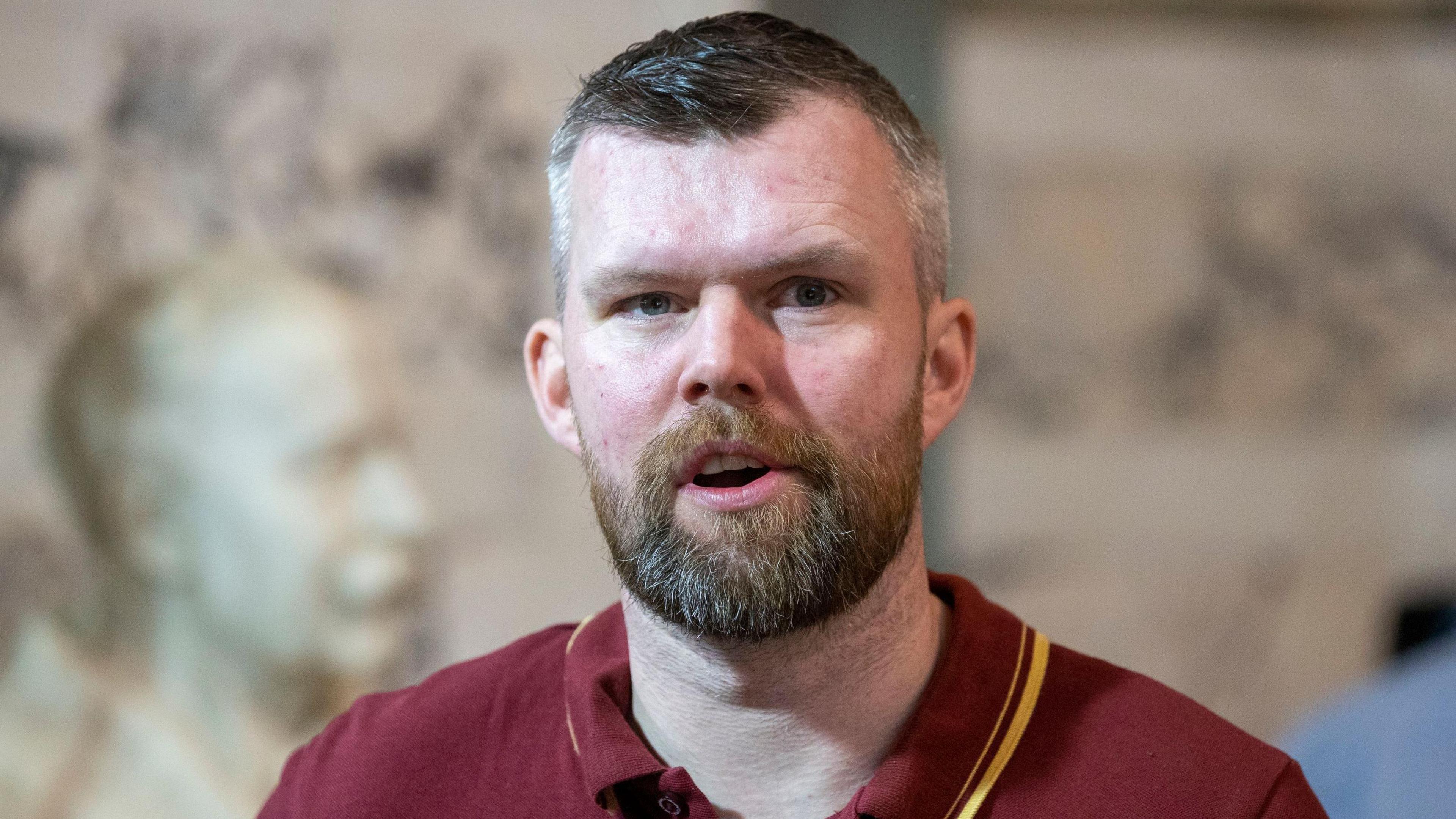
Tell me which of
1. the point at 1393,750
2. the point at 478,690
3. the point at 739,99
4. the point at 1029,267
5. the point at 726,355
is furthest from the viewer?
the point at 1029,267

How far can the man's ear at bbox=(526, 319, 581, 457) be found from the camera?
1837 mm

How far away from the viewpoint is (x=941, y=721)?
162cm

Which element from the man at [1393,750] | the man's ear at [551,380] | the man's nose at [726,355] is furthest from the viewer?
the man at [1393,750]

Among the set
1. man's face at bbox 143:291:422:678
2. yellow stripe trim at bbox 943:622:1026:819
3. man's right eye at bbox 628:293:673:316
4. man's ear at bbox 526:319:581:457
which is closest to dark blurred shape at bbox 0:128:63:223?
man's face at bbox 143:291:422:678

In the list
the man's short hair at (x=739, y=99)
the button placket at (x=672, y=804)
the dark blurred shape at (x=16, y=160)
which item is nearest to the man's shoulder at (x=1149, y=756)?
the button placket at (x=672, y=804)

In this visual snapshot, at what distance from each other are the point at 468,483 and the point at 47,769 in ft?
3.36

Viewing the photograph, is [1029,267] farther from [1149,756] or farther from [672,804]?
[672,804]

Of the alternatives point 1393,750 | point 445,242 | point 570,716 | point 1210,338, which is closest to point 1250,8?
point 1210,338

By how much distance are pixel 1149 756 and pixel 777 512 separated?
548 millimetres

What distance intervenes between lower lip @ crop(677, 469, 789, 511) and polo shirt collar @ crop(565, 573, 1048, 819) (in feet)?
1.11

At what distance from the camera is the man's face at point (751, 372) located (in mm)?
1529

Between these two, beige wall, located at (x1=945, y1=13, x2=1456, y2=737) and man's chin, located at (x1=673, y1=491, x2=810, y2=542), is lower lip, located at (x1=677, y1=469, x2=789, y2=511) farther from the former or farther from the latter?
beige wall, located at (x1=945, y1=13, x2=1456, y2=737)

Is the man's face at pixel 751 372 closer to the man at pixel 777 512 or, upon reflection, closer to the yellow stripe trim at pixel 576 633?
the man at pixel 777 512

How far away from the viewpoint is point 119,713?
277cm
